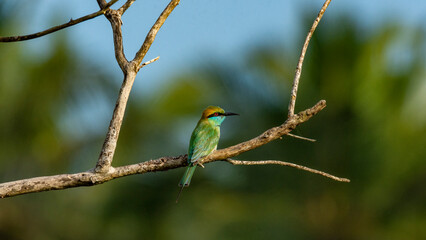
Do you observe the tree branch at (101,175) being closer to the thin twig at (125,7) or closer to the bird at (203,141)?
the bird at (203,141)

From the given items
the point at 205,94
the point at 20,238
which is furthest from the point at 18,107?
the point at 205,94

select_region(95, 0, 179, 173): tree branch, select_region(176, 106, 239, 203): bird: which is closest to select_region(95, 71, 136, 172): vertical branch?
select_region(95, 0, 179, 173): tree branch

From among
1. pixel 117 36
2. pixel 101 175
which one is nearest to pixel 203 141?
pixel 117 36

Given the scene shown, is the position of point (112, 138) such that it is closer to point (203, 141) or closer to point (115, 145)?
point (115, 145)

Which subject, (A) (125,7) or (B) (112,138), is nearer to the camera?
(B) (112,138)

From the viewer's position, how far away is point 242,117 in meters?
8.64

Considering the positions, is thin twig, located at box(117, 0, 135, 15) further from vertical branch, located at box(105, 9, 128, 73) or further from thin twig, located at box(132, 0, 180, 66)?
thin twig, located at box(132, 0, 180, 66)

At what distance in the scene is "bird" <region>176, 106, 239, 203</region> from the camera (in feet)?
12.1

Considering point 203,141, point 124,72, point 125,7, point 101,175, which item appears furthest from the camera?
point 203,141

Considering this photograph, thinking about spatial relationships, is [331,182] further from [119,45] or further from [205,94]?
[119,45]

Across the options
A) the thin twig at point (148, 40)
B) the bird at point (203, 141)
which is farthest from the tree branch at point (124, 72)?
the bird at point (203, 141)

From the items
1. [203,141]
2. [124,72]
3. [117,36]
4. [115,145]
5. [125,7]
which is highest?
[125,7]

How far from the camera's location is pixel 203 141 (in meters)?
3.92

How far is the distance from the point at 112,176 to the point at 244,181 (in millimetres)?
5490
